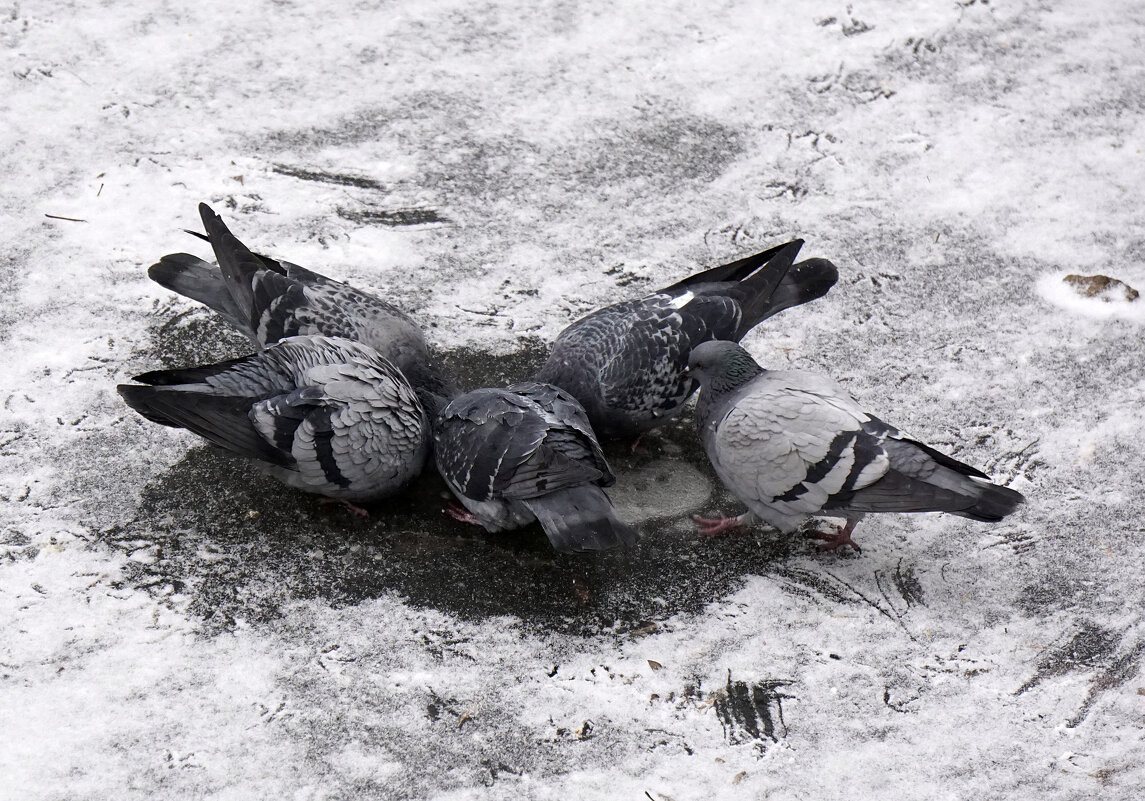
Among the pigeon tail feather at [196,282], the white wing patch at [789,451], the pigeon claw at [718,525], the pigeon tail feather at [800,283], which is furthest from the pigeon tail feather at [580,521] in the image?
the pigeon tail feather at [196,282]

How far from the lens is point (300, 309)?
430cm

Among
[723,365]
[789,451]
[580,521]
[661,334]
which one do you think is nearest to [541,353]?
[661,334]

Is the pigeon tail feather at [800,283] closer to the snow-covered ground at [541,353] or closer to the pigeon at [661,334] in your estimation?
the pigeon at [661,334]

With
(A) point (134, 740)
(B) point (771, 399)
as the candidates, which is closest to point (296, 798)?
(A) point (134, 740)

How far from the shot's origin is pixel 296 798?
9.86 ft

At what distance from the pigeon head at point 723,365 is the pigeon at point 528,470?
0.52m

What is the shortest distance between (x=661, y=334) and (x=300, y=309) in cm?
141

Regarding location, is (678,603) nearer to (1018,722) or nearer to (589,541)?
(589,541)

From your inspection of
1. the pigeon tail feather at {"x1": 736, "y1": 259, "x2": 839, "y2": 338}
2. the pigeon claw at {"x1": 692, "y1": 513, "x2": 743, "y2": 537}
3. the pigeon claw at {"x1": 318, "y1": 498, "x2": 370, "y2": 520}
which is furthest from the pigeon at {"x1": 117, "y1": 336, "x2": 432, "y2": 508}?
the pigeon tail feather at {"x1": 736, "y1": 259, "x2": 839, "y2": 338}

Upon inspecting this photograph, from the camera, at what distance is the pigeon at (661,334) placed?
13.8 ft

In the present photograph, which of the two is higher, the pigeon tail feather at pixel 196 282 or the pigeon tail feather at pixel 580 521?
the pigeon tail feather at pixel 196 282

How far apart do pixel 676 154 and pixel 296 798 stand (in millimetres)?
3994

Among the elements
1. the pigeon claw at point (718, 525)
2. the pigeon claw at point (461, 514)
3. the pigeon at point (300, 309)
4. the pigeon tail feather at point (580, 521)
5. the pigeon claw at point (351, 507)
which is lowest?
the pigeon claw at point (718, 525)

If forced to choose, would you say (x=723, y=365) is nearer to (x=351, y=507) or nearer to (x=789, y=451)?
(x=789, y=451)
